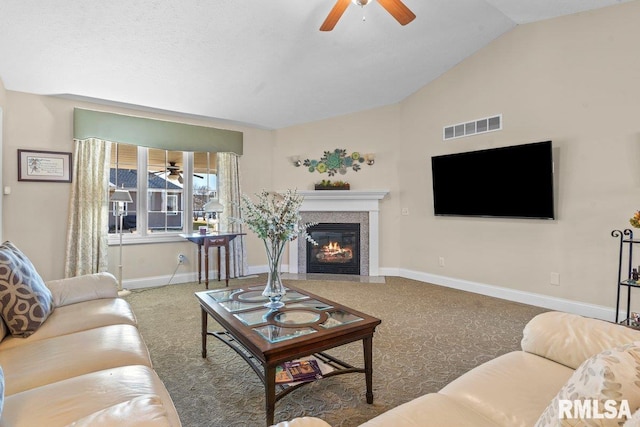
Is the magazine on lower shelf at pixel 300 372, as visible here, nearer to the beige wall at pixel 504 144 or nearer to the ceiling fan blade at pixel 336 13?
the ceiling fan blade at pixel 336 13

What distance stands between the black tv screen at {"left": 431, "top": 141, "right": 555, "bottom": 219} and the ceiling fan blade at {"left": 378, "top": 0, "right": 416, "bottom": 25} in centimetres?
218

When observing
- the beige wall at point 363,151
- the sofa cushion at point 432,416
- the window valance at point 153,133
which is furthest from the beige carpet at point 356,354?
the window valance at point 153,133

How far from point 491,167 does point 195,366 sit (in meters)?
3.89

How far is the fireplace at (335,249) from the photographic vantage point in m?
5.64

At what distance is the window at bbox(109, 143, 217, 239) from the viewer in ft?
15.4

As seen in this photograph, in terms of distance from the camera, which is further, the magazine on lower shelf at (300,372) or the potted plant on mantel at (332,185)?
the potted plant on mantel at (332,185)

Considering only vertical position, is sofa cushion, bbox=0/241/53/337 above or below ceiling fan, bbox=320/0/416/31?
below

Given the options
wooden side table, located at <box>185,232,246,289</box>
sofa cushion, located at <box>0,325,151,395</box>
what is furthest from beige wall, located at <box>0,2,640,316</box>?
sofa cushion, located at <box>0,325,151,395</box>

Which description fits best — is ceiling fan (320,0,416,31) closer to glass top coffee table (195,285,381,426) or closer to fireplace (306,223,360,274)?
glass top coffee table (195,285,381,426)

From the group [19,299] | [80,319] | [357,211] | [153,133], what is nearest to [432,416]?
[80,319]

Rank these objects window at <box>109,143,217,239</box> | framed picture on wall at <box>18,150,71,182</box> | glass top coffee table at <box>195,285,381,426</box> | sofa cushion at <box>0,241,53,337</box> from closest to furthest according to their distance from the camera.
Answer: glass top coffee table at <box>195,285,381,426</box> < sofa cushion at <box>0,241,53,337</box> < framed picture on wall at <box>18,150,71,182</box> < window at <box>109,143,217,239</box>

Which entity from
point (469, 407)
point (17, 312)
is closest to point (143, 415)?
point (469, 407)

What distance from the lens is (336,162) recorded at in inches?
223

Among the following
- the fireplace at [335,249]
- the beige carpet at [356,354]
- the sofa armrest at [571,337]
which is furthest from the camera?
the fireplace at [335,249]
